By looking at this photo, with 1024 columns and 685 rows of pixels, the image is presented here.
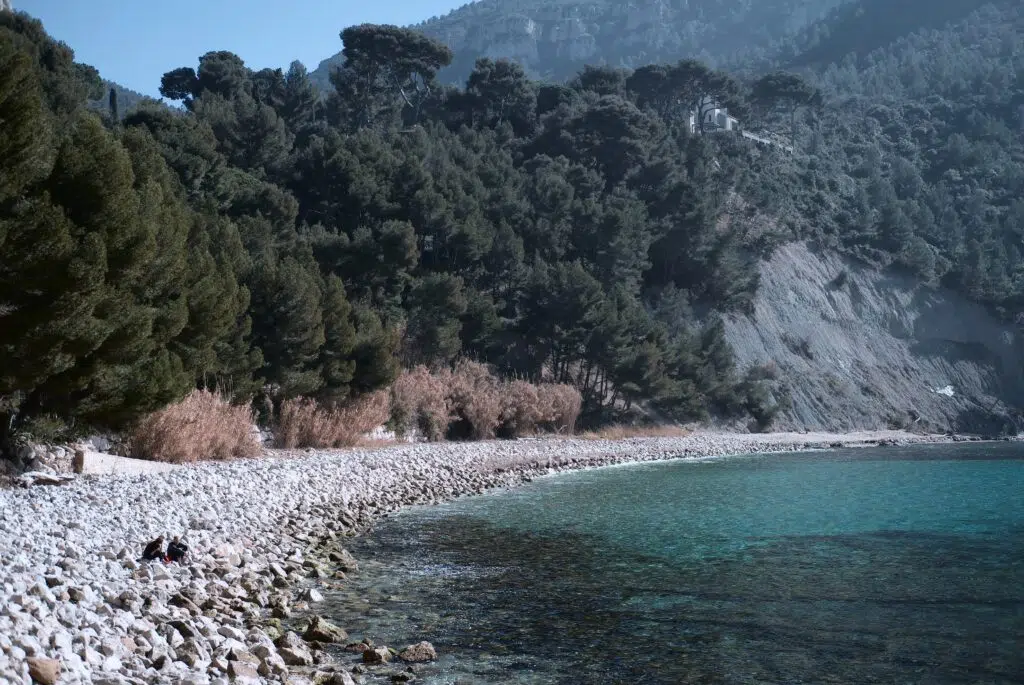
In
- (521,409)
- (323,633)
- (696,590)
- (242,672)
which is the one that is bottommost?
(696,590)

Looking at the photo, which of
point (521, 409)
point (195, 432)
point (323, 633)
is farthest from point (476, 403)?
point (323, 633)

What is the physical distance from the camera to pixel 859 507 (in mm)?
19641

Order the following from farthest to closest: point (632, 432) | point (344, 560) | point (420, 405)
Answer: point (632, 432), point (420, 405), point (344, 560)

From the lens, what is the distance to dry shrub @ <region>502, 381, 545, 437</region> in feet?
112

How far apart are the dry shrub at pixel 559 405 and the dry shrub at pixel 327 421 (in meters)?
8.74

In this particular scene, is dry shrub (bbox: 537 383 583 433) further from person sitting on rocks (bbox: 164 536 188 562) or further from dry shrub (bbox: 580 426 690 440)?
person sitting on rocks (bbox: 164 536 188 562)

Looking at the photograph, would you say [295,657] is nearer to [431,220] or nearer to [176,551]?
[176,551]

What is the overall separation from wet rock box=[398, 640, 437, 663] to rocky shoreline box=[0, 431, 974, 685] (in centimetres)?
1

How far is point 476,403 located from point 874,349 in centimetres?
3404

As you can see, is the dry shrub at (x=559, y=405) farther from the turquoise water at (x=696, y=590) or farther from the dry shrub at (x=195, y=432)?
the dry shrub at (x=195, y=432)

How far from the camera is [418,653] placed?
26.1ft

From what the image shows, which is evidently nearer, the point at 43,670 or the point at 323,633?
the point at 43,670

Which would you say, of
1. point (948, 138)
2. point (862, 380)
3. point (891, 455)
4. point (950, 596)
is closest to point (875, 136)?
point (948, 138)

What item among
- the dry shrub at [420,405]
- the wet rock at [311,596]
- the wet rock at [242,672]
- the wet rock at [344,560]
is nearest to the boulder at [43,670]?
the wet rock at [242,672]
